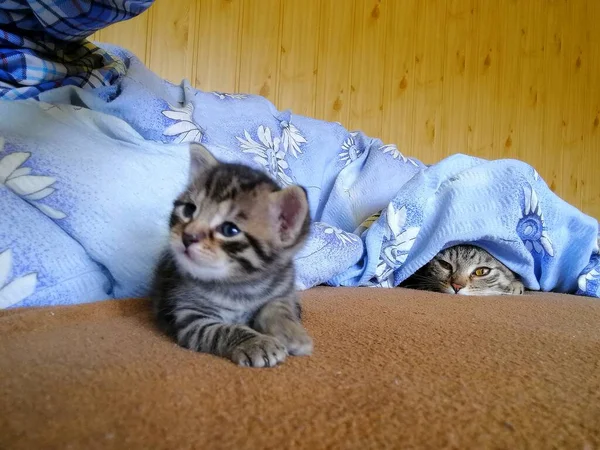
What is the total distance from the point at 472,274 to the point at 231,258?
3.41 ft

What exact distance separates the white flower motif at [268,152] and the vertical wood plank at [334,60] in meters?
0.85

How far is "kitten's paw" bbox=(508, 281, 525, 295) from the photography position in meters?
1.47

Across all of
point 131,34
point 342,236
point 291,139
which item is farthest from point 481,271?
point 131,34

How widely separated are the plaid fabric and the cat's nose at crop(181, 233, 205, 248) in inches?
21.3

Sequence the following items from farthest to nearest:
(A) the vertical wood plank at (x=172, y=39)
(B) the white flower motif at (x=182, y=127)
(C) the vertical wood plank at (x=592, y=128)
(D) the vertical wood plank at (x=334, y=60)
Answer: (C) the vertical wood plank at (x=592, y=128), (D) the vertical wood plank at (x=334, y=60), (A) the vertical wood plank at (x=172, y=39), (B) the white flower motif at (x=182, y=127)

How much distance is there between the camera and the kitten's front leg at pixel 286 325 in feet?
2.16

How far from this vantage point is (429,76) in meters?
2.61

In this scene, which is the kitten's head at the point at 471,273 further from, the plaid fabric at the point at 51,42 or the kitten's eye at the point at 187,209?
the plaid fabric at the point at 51,42

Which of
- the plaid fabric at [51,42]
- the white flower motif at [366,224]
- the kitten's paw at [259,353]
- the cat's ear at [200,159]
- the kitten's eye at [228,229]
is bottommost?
the white flower motif at [366,224]

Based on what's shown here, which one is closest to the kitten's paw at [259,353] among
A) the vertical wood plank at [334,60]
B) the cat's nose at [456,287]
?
the cat's nose at [456,287]

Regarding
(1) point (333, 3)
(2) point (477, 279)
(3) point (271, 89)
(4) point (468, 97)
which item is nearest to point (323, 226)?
(2) point (477, 279)

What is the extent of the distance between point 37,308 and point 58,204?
0.72 ft

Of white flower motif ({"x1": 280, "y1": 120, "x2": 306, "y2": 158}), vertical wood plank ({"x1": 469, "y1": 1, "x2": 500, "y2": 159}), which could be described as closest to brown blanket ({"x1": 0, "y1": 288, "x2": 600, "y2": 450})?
white flower motif ({"x1": 280, "y1": 120, "x2": 306, "y2": 158})

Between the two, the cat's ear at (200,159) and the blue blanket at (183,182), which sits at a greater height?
the cat's ear at (200,159)
